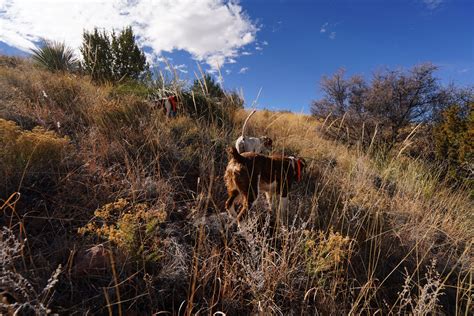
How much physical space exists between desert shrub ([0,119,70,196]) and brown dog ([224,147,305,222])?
1660 millimetres

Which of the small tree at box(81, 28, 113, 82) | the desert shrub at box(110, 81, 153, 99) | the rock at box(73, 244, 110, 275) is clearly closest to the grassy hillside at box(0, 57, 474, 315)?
the rock at box(73, 244, 110, 275)

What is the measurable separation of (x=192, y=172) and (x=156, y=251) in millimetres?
1443

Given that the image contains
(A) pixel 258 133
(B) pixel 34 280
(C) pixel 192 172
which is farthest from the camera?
(A) pixel 258 133

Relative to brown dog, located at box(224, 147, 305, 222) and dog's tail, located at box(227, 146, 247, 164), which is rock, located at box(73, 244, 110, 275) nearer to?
brown dog, located at box(224, 147, 305, 222)

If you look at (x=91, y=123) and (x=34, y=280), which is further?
(x=91, y=123)

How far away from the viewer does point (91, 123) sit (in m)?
3.42

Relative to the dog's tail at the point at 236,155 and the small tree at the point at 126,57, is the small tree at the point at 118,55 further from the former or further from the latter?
the dog's tail at the point at 236,155

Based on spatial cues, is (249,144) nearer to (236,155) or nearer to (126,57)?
(236,155)

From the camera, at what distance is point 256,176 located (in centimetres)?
218

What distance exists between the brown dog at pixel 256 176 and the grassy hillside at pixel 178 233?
0.18m

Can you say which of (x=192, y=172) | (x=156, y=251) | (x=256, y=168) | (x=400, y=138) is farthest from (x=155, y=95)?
(x=400, y=138)

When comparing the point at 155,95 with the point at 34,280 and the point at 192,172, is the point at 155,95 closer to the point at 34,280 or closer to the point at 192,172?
the point at 192,172

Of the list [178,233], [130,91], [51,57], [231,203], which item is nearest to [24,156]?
[178,233]

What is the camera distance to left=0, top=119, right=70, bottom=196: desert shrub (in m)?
2.11
